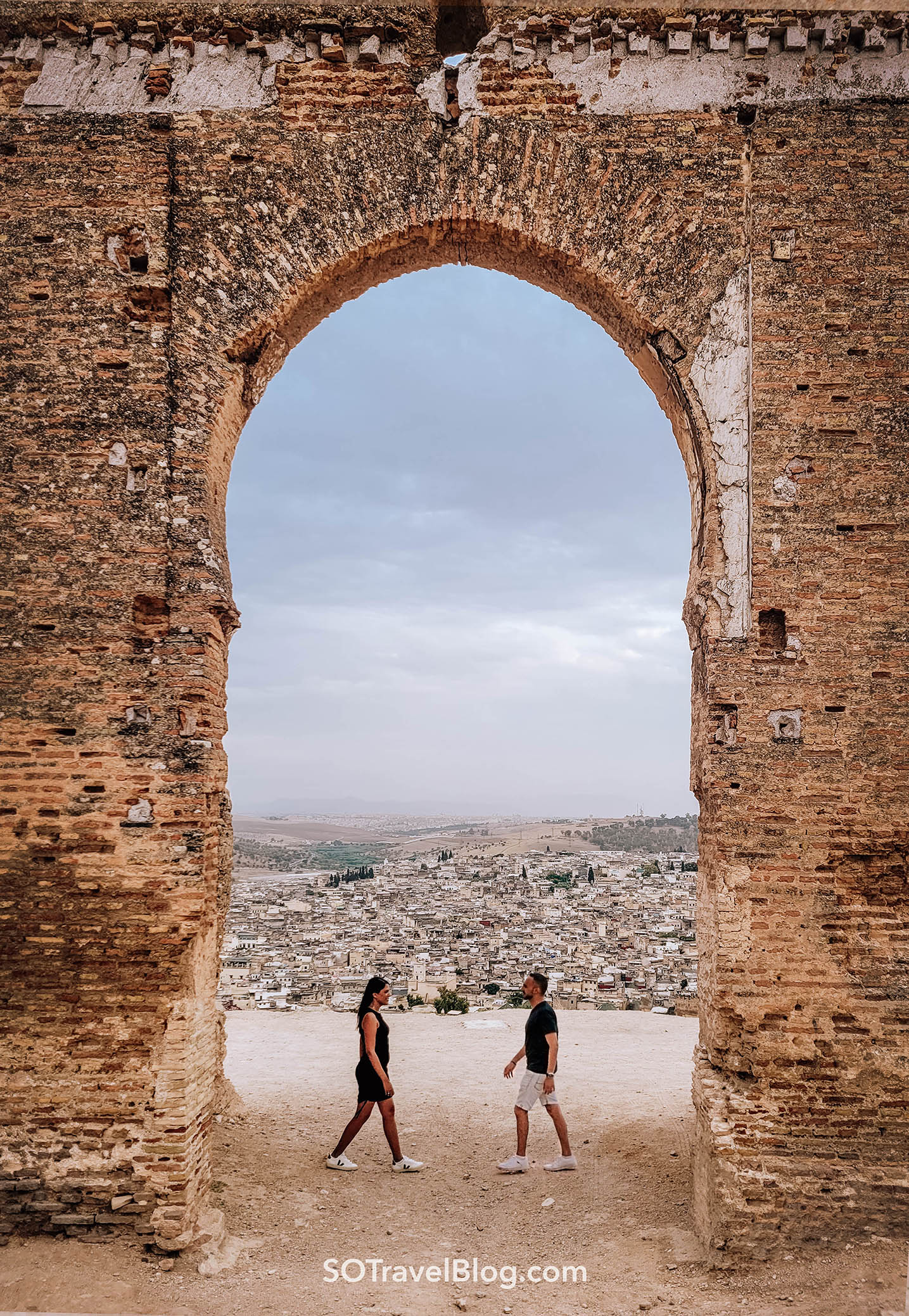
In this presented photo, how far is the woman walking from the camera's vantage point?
5.23 meters

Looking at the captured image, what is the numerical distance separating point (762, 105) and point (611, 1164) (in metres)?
6.73

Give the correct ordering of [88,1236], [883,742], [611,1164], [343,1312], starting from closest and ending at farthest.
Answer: [343,1312] → [88,1236] → [883,742] → [611,1164]

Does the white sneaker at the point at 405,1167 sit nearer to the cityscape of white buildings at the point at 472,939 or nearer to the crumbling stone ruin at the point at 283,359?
the crumbling stone ruin at the point at 283,359

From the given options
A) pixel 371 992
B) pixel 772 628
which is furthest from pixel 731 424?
pixel 371 992

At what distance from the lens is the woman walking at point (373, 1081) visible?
523 centimetres

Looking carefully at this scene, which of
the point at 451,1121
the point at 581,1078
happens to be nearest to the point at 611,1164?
the point at 451,1121

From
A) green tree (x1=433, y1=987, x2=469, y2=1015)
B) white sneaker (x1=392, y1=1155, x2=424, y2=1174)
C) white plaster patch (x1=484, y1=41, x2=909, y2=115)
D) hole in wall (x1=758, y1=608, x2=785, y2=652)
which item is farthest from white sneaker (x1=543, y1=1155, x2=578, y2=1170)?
white plaster patch (x1=484, y1=41, x2=909, y2=115)

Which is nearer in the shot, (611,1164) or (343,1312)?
(343,1312)

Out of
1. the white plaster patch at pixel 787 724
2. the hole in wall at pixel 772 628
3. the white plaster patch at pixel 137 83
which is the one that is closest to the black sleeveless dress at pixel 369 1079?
the white plaster patch at pixel 787 724

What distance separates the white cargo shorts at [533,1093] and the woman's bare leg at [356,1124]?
91cm

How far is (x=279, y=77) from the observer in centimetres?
507

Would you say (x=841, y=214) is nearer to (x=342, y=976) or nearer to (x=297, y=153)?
(x=297, y=153)

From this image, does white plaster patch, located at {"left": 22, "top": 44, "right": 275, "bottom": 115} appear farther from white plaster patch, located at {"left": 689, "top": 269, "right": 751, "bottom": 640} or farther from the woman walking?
the woman walking

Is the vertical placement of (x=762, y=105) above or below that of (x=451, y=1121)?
above
